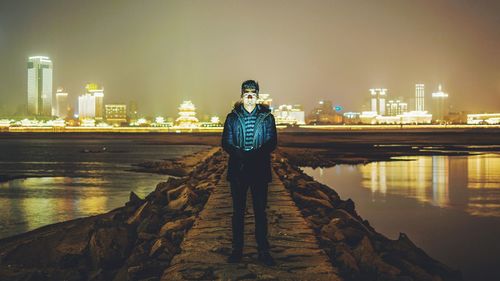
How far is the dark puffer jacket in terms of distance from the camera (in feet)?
21.9

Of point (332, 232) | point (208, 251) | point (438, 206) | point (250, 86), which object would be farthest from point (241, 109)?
point (438, 206)

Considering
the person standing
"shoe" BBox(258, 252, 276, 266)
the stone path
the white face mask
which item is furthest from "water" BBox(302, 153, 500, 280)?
the white face mask

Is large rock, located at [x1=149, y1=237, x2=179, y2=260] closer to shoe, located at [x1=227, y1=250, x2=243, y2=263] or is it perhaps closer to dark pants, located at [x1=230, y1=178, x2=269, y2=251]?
shoe, located at [x1=227, y1=250, x2=243, y2=263]

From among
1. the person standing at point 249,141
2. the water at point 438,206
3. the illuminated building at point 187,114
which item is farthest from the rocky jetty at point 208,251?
the illuminated building at point 187,114

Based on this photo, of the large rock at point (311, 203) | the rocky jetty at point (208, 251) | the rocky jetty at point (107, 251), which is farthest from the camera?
the large rock at point (311, 203)

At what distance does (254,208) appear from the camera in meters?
7.02

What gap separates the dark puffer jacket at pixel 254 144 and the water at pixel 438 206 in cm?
577

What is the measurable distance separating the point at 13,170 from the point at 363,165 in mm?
22430

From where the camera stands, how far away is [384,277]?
7910 millimetres

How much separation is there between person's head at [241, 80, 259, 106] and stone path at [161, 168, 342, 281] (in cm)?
198

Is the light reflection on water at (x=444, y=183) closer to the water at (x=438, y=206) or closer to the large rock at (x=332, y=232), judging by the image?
the water at (x=438, y=206)

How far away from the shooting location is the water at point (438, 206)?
12.3 meters

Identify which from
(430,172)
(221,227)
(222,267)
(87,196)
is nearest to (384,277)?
(222,267)

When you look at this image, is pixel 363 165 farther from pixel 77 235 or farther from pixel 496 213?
pixel 77 235
